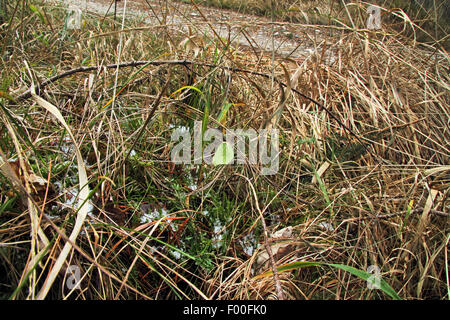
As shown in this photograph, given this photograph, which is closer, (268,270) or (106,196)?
(268,270)

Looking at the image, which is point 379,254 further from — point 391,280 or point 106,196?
point 106,196

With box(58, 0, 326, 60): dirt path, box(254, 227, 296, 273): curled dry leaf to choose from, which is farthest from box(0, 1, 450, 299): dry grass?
box(58, 0, 326, 60): dirt path

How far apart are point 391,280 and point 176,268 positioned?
22.7 inches

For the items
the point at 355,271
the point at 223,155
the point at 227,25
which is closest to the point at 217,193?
the point at 223,155

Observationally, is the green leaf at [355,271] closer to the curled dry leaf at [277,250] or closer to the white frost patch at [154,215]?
the curled dry leaf at [277,250]

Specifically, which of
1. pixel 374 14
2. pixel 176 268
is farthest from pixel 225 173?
pixel 374 14

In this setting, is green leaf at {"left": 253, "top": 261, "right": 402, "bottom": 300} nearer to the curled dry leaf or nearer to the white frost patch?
the curled dry leaf

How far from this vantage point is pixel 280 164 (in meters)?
1.22

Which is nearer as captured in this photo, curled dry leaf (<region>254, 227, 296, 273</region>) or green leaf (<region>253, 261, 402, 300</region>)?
green leaf (<region>253, 261, 402, 300</region>)

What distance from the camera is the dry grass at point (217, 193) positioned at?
0.83 m

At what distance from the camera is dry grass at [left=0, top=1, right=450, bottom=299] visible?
2.72ft

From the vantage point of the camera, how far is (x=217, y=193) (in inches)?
42.5

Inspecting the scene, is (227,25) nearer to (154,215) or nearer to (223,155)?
(223,155)
